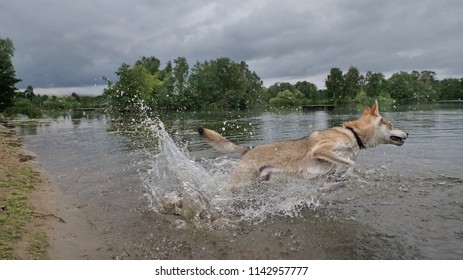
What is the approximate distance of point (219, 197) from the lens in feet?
25.9

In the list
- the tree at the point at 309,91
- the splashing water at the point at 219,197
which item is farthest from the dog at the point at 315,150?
the tree at the point at 309,91

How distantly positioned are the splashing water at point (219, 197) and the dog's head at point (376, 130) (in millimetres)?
1508

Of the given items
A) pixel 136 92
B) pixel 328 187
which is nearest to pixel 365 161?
pixel 328 187

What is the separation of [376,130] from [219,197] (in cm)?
377

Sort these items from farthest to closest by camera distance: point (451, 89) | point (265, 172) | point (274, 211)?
point (451, 89) < point (265, 172) < point (274, 211)

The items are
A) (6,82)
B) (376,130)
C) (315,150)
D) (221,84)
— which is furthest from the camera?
(221,84)

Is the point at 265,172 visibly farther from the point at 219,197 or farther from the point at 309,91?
the point at 309,91

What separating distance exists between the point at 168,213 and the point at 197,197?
84cm

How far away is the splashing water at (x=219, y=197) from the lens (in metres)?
6.88

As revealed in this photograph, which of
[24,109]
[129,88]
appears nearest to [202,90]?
[129,88]

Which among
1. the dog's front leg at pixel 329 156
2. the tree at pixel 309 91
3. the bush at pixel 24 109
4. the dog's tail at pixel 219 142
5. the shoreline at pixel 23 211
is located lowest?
the shoreline at pixel 23 211

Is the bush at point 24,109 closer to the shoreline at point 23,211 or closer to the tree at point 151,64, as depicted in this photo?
the tree at point 151,64
